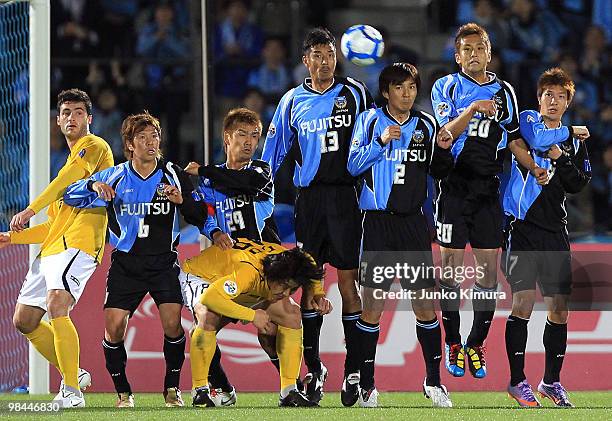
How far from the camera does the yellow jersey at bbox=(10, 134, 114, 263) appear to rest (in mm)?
8273

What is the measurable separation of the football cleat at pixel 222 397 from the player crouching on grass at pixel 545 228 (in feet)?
5.83

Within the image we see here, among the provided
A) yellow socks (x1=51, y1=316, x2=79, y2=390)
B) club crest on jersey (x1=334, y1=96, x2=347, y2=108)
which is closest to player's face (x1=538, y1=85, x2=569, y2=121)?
club crest on jersey (x1=334, y1=96, x2=347, y2=108)

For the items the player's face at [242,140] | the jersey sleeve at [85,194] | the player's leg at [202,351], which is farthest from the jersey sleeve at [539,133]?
the jersey sleeve at [85,194]

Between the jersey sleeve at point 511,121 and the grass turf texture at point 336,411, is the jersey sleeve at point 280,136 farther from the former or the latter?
the grass turf texture at point 336,411

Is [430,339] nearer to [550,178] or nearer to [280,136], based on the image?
[550,178]

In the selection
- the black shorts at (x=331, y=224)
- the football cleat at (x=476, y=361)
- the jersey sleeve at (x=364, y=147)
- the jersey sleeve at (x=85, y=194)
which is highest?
the jersey sleeve at (x=364, y=147)

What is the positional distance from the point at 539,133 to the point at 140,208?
2.53 meters

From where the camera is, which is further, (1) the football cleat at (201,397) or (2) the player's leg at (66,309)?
(1) the football cleat at (201,397)

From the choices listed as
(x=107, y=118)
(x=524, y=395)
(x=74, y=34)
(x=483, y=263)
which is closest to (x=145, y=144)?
(x=483, y=263)

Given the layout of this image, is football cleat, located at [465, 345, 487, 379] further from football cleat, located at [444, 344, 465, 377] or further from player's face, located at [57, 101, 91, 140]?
player's face, located at [57, 101, 91, 140]

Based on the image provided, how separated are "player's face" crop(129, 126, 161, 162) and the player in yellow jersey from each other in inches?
13.1

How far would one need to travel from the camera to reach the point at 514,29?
46.1ft

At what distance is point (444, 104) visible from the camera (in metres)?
8.45

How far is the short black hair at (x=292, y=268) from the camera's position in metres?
7.95
